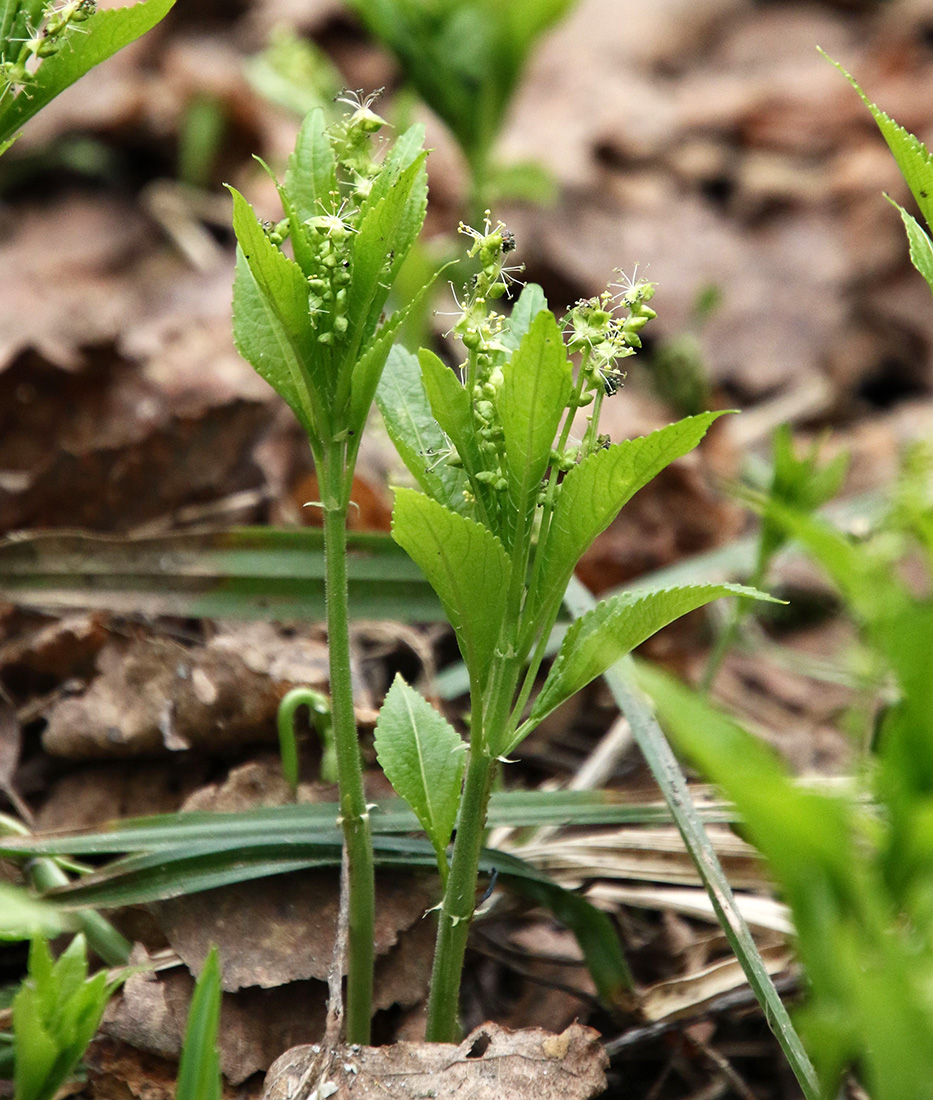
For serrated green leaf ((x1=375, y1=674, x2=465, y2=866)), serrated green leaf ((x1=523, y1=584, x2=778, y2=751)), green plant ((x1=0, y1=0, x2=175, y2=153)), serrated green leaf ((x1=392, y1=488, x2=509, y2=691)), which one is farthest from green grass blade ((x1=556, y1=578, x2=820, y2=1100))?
green plant ((x1=0, y1=0, x2=175, y2=153))

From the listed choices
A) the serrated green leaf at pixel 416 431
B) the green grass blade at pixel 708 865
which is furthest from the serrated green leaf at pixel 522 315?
the green grass blade at pixel 708 865

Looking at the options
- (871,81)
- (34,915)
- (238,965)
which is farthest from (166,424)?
(871,81)

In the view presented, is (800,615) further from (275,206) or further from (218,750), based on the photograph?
(275,206)

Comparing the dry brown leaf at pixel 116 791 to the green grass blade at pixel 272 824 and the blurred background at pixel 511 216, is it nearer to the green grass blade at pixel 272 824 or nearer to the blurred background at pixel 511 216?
the green grass blade at pixel 272 824

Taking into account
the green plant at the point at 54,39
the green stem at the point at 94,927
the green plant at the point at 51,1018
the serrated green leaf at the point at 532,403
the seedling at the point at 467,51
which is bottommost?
the green plant at the point at 51,1018

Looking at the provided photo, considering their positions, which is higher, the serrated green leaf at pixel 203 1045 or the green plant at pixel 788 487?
the green plant at pixel 788 487

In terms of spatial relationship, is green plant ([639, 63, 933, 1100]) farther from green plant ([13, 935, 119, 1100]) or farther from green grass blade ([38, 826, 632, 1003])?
green plant ([13, 935, 119, 1100])

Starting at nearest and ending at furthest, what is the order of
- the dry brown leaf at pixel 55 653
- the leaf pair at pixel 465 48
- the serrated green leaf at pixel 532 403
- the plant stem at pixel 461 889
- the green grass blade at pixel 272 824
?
1. the serrated green leaf at pixel 532 403
2. the plant stem at pixel 461 889
3. the green grass blade at pixel 272 824
4. the dry brown leaf at pixel 55 653
5. the leaf pair at pixel 465 48
